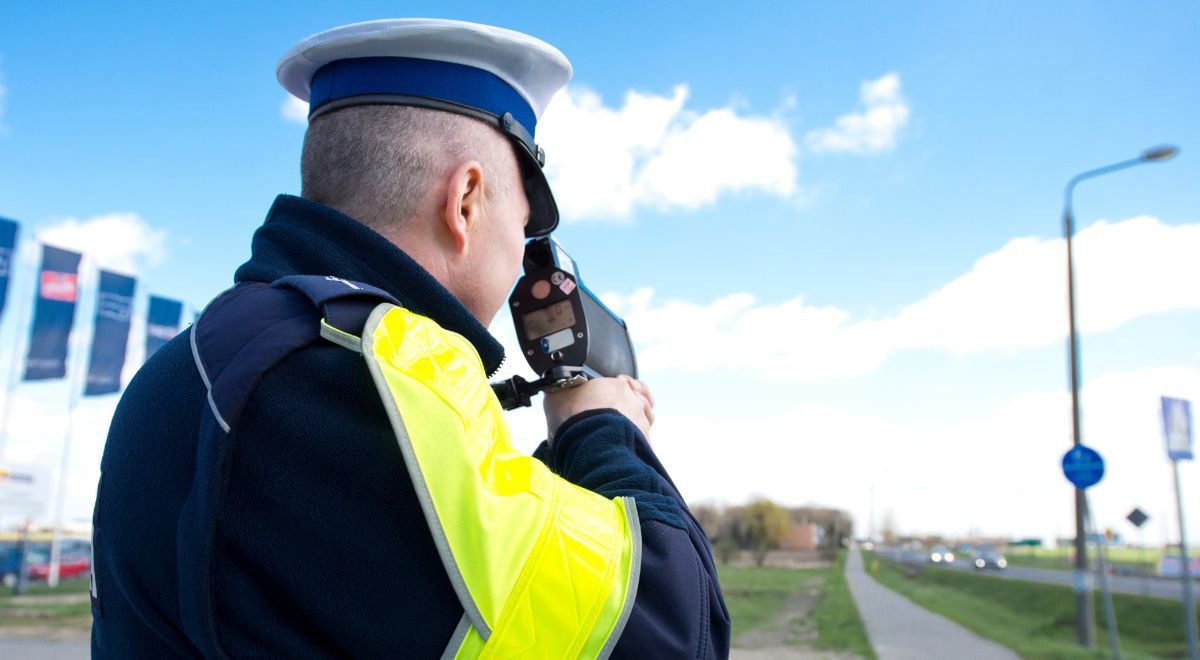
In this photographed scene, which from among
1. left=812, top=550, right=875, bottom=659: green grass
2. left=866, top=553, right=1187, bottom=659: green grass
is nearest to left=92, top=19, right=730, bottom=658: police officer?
left=812, top=550, right=875, bottom=659: green grass

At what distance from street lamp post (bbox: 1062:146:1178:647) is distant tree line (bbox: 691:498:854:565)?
9024 mm

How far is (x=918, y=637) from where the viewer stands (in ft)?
43.8

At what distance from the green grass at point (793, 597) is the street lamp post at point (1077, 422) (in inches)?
126

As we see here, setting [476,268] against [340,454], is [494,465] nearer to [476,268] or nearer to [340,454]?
[340,454]

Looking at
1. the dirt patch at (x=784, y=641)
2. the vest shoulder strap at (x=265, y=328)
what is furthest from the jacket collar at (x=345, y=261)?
the dirt patch at (x=784, y=641)

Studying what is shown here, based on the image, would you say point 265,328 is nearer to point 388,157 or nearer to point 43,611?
point 388,157

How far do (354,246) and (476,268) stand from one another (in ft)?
0.73

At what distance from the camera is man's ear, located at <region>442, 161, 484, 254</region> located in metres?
1.28

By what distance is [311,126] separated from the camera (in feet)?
4.66

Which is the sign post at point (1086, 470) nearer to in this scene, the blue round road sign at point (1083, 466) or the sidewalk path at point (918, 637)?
the blue round road sign at point (1083, 466)

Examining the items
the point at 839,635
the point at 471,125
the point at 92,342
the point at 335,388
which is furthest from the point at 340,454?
the point at 92,342

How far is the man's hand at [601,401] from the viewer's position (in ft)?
4.65

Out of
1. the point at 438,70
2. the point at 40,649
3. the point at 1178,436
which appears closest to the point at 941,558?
the point at 1178,436

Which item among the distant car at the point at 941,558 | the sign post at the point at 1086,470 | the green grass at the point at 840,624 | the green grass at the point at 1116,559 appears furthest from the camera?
the distant car at the point at 941,558
